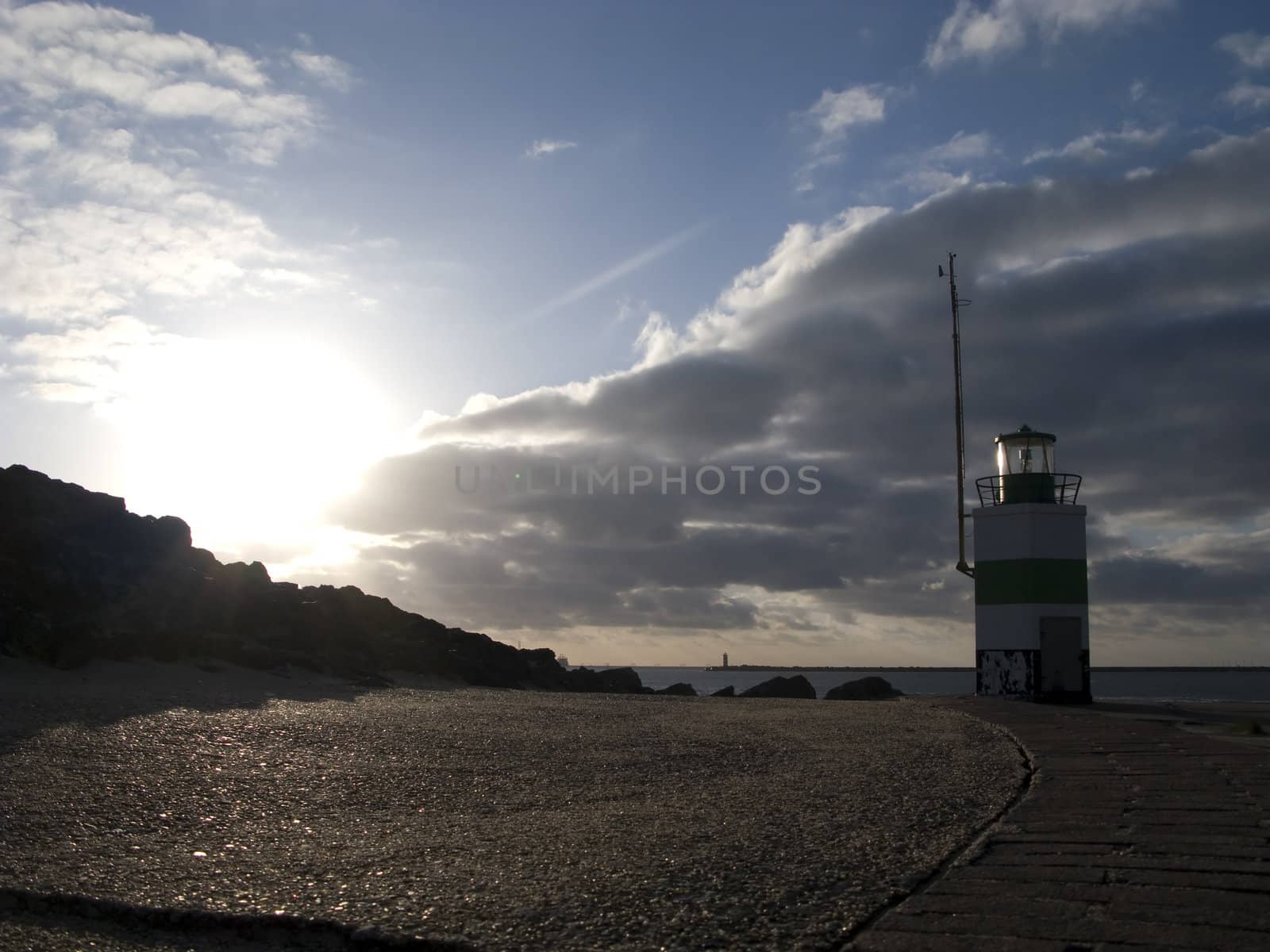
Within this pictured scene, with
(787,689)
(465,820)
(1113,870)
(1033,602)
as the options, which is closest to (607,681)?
(787,689)

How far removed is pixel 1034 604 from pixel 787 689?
933cm

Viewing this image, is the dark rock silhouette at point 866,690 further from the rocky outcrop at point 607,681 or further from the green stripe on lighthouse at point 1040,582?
the green stripe on lighthouse at point 1040,582

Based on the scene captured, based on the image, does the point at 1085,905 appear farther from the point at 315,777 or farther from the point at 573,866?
the point at 315,777

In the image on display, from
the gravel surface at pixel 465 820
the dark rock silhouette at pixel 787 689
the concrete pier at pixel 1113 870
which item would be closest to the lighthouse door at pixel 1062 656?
the gravel surface at pixel 465 820

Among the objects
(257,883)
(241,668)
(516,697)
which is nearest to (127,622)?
(241,668)

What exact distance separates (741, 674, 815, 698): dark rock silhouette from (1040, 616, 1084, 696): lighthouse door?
339 inches

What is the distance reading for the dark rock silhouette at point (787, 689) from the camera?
81.1 feet

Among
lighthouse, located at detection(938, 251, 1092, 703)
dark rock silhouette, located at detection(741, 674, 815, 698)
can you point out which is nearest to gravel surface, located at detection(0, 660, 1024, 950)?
lighthouse, located at detection(938, 251, 1092, 703)

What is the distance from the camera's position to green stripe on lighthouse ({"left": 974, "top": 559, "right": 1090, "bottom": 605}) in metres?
16.4

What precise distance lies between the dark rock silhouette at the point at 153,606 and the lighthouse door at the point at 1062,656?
9.31 metres

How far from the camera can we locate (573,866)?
4863 millimetres

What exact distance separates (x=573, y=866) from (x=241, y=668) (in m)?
10.9

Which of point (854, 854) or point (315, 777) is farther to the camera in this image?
point (315, 777)

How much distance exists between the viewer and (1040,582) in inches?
644
